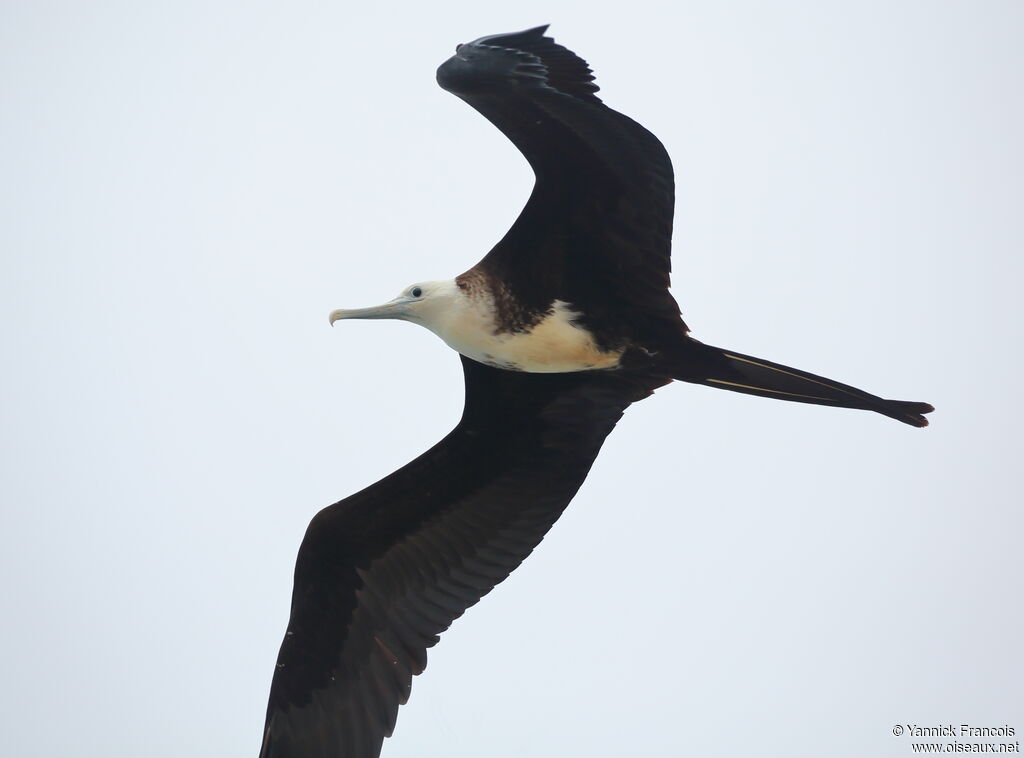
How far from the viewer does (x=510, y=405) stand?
6223mm

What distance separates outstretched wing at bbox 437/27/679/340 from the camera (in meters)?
5.01

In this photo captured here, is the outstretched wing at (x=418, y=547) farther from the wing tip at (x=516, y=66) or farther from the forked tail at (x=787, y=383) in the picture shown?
the wing tip at (x=516, y=66)

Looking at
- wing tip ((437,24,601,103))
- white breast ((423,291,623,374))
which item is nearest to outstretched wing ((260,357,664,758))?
white breast ((423,291,623,374))

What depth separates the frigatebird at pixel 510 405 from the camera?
5.54m

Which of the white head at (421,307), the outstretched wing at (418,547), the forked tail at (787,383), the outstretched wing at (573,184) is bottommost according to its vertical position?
the outstretched wing at (418,547)

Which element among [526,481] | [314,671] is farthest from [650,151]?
[314,671]

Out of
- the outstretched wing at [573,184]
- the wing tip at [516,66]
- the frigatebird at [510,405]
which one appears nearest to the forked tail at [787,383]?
the frigatebird at [510,405]

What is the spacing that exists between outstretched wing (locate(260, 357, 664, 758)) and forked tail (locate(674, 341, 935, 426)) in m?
0.55

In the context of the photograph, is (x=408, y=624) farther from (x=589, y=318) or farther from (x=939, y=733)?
(x=939, y=733)

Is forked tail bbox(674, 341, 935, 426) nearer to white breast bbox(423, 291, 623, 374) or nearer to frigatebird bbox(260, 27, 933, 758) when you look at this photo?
frigatebird bbox(260, 27, 933, 758)

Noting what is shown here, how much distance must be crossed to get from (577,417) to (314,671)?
1697 mm

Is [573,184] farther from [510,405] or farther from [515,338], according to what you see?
[510,405]

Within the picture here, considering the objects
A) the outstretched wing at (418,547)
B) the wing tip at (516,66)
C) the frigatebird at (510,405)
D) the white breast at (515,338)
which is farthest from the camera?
the outstretched wing at (418,547)

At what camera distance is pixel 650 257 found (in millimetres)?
5645
